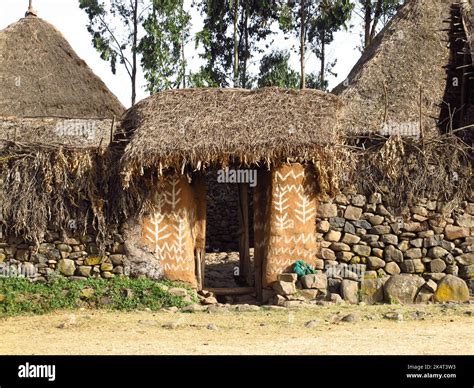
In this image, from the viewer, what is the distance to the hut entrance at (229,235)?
14.4 meters

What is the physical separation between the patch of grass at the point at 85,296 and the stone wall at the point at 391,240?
1839mm

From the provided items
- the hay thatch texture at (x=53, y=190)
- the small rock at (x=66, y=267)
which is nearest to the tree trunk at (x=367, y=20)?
the hay thatch texture at (x=53, y=190)

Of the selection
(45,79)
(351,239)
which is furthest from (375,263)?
(45,79)

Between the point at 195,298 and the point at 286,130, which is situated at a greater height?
the point at 286,130

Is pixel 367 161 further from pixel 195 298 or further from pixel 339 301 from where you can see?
pixel 195 298

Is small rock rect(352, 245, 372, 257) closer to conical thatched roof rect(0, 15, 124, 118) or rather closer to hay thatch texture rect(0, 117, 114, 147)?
hay thatch texture rect(0, 117, 114, 147)

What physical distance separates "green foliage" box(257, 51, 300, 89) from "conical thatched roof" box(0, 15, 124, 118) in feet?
27.6

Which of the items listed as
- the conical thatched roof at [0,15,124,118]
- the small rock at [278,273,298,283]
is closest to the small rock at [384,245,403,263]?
the small rock at [278,273,298,283]

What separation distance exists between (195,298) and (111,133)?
304cm

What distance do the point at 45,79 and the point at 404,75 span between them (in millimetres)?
8105

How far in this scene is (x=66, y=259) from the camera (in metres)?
13.5

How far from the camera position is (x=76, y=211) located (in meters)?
13.5

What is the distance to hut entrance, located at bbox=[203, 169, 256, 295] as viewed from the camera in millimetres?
14414

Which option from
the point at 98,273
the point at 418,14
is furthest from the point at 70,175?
the point at 418,14
